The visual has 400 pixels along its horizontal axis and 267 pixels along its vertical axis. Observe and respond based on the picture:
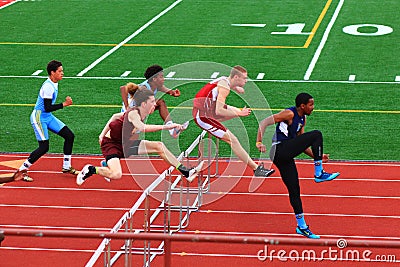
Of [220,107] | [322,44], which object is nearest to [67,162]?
[220,107]

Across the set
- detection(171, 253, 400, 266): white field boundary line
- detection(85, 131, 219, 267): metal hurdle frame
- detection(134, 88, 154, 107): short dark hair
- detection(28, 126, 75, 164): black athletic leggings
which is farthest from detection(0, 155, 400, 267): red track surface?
detection(134, 88, 154, 107): short dark hair

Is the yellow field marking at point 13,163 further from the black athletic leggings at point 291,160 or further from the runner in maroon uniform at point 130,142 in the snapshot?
the black athletic leggings at point 291,160

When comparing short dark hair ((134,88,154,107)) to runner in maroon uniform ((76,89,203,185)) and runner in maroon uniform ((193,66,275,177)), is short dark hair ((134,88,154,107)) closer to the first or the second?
runner in maroon uniform ((76,89,203,185))

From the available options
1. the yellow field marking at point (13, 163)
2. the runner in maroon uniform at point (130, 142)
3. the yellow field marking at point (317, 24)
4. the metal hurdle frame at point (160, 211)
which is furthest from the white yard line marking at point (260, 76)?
the runner in maroon uniform at point (130, 142)

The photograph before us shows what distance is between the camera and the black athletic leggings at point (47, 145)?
14.5 meters

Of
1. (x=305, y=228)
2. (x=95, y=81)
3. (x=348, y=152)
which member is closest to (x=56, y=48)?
(x=95, y=81)

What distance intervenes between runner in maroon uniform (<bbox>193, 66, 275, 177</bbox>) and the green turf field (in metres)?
3.21

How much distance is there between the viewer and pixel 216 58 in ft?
75.9

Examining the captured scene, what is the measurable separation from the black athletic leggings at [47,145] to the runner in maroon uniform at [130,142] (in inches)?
77.2

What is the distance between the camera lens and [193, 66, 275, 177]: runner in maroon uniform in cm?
1283

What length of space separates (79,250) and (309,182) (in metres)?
4.63

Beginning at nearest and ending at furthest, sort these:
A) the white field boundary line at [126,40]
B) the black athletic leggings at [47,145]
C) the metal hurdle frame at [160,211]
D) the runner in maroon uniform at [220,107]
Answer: the metal hurdle frame at [160,211]
the runner in maroon uniform at [220,107]
the black athletic leggings at [47,145]
the white field boundary line at [126,40]

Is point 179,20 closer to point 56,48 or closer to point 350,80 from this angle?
point 56,48

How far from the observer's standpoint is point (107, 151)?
12.6 metres
